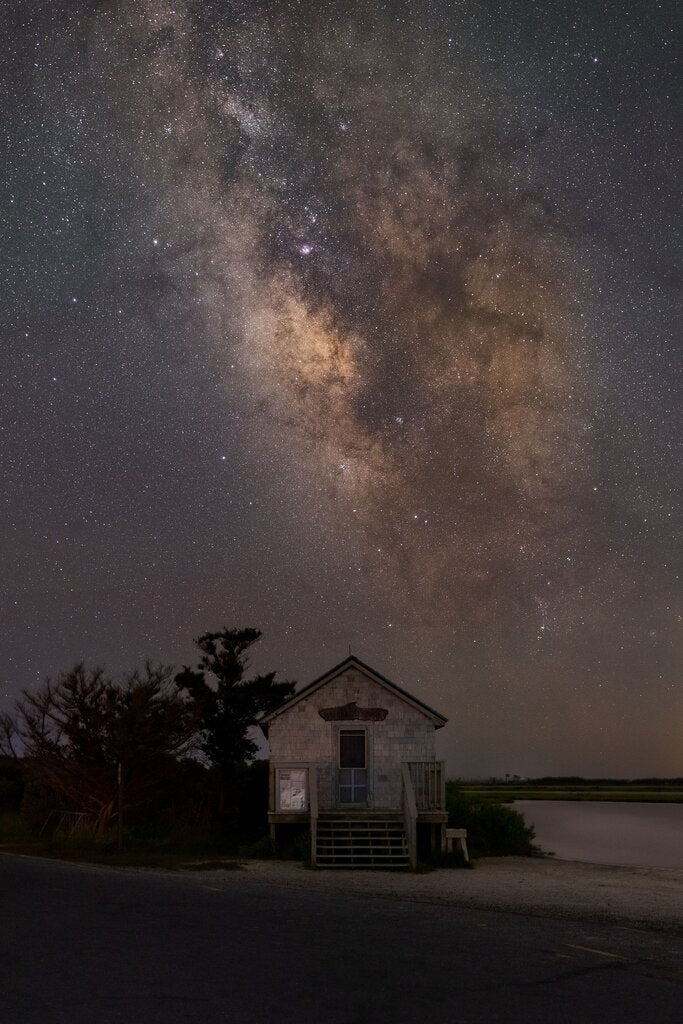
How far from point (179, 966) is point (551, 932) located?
5.51 meters

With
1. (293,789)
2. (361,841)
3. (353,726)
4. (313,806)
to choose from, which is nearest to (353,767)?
(353,726)

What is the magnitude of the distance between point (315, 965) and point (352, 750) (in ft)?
64.1

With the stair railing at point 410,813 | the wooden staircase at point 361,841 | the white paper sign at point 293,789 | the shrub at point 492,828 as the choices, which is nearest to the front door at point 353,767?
the wooden staircase at point 361,841

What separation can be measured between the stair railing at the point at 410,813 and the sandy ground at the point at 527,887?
809mm

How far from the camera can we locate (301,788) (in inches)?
1161

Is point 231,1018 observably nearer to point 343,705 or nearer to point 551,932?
point 551,932

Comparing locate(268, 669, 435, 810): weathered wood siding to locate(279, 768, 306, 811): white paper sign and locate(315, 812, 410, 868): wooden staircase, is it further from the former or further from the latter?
locate(315, 812, 410, 868): wooden staircase

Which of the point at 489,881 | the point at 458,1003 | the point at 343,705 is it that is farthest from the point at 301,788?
the point at 458,1003

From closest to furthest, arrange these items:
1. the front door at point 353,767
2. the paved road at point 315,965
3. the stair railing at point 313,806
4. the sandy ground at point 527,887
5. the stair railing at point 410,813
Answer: the paved road at point 315,965 → the sandy ground at point 527,887 → the stair railing at point 410,813 → the stair railing at point 313,806 → the front door at point 353,767

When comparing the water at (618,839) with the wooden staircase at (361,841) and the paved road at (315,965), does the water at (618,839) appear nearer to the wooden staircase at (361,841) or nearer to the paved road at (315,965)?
the wooden staircase at (361,841)

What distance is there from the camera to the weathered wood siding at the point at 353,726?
29.5 meters

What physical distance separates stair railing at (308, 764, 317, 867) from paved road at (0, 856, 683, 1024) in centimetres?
909

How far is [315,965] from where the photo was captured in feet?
33.7

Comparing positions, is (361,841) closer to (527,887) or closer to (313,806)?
(313,806)
